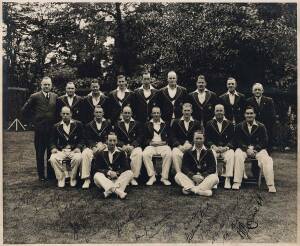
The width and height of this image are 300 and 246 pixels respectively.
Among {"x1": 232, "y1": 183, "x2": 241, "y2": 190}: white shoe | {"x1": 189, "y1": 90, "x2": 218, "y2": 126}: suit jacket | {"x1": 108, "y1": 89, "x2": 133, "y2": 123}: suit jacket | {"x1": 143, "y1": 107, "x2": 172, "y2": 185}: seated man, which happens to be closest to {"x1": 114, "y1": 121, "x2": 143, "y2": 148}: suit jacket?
{"x1": 143, "y1": 107, "x2": 172, "y2": 185}: seated man

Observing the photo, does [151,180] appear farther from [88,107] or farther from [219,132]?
[88,107]

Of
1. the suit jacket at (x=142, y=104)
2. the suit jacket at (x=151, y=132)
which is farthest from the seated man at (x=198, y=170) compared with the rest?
the suit jacket at (x=142, y=104)

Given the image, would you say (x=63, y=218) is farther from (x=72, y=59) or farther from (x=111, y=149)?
(x=72, y=59)

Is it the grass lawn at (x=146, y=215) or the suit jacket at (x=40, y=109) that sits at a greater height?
the suit jacket at (x=40, y=109)

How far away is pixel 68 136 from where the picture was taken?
577 cm

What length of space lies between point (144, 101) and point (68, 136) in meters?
1.17

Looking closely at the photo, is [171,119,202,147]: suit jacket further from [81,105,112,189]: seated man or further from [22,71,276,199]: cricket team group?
[81,105,112,189]: seated man

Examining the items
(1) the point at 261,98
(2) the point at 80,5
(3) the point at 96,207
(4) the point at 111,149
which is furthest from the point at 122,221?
(2) the point at 80,5

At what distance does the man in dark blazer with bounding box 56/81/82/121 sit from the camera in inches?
232

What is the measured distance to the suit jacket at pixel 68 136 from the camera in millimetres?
5750

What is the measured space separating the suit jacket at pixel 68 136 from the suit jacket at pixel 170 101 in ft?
3.91

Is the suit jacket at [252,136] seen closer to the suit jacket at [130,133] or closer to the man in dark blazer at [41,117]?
the suit jacket at [130,133]

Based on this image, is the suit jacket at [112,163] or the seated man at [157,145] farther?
the seated man at [157,145]

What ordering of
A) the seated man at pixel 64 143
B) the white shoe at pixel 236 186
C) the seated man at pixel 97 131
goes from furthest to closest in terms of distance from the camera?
the seated man at pixel 97 131
the seated man at pixel 64 143
the white shoe at pixel 236 186
